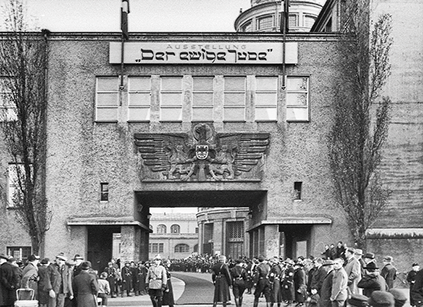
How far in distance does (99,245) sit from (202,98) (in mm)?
9285

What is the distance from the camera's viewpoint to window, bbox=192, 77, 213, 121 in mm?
33344

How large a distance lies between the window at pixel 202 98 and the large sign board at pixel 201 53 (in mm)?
910

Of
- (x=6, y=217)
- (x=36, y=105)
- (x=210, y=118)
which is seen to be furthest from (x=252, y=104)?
(x=6, y=217)

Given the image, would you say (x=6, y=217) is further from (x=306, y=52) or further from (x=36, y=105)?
(x=306, y=52)

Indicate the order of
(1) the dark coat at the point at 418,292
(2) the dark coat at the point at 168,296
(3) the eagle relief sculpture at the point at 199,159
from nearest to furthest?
(1) the dark coat at the point at 418,292
(2) the dark coat at the point at 168,296
(3) the eagle relief sculpture at the point at 199,159

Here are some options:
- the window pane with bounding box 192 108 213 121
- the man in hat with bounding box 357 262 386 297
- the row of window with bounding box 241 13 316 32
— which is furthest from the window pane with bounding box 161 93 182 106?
the row of window with bounding box 241 13 316 32

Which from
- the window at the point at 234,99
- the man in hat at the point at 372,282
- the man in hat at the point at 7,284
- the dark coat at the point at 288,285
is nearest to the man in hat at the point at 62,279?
the man in hat at the point at 7,284

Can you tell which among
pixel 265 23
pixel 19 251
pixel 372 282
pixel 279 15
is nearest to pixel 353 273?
pixel 372 282

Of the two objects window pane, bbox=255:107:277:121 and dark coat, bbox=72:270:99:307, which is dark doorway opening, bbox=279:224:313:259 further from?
dark coat, bbox=72:270:99:307

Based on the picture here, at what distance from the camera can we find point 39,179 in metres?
32.7

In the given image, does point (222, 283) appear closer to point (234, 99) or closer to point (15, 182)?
point (234, 99)

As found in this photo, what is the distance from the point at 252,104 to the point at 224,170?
3.25 metres

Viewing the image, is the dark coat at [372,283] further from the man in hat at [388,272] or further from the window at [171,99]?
the window at [171,99]

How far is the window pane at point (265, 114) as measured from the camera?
109 feet
